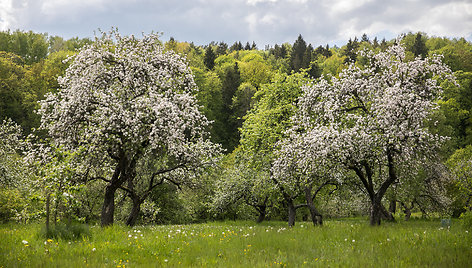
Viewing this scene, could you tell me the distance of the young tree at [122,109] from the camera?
15.2 metres

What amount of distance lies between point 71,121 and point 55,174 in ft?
22.5

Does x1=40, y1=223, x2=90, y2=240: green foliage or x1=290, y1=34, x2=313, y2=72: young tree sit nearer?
x1=40, y1=223, x2=90, y2=240: green foliage

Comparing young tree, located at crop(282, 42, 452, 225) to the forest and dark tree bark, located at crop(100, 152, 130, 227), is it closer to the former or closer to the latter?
the forest

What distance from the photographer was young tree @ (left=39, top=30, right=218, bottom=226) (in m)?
15.2

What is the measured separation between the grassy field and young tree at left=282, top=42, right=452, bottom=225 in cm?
422

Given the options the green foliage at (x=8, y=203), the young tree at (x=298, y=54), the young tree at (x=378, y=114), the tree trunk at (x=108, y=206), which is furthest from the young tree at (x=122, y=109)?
the young tree at (x=298, y=54)

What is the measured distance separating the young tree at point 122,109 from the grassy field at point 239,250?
496 cm

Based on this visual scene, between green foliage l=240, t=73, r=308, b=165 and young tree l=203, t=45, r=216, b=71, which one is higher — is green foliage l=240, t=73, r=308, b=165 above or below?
below

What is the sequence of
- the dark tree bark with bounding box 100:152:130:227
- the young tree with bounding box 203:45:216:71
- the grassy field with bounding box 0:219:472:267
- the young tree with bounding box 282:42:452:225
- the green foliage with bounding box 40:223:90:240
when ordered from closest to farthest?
the grassy field with bounding box 0:219:472:267 → the green foliage with bounding box 40:223:90:240 → the young tree with bounding box 282:42:452:225 → the dark tree bark with bounding box 100:152:130:227 → the young tree with bounding box 203:45:216:71

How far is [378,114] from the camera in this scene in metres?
15.0

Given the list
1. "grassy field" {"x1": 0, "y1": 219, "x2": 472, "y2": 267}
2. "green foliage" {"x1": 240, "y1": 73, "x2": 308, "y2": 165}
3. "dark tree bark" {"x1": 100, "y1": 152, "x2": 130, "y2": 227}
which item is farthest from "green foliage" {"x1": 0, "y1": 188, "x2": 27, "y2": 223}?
"green foliage" {"x1": 240, "y1": 73, "x2": 308, "y2": 165}

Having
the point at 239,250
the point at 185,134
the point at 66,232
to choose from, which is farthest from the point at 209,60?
the point at 239,250

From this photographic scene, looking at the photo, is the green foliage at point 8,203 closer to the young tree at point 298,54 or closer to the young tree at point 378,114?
the young tree at point 378,114

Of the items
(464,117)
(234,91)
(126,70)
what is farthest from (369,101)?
(234,91)
